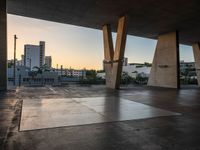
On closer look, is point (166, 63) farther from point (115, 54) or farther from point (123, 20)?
point (123, 20)

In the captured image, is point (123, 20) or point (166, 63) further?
point (166, 63)

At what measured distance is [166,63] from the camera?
22.9m

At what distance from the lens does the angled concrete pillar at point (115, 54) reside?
56.5 feet

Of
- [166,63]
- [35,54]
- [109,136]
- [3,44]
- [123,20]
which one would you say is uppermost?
[35,54]

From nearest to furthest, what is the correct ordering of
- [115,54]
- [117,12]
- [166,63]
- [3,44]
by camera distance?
[3,44], [117,12], [115,54], [166,63]

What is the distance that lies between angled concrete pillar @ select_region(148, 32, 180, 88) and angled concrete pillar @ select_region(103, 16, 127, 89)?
775cm

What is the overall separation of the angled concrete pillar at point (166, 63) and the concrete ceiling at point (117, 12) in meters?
1.94

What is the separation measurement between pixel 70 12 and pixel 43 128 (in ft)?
46.5

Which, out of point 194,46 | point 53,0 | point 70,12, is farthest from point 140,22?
point 194,46

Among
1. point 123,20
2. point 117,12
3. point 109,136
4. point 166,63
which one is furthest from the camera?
point 166,63

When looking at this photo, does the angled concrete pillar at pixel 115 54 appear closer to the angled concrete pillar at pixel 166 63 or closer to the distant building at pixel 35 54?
the angled concrete pillar at pixel 166 63

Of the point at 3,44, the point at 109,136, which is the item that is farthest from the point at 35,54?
the point at 109,136

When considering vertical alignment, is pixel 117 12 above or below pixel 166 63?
above

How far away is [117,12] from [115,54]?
13.0 feet
